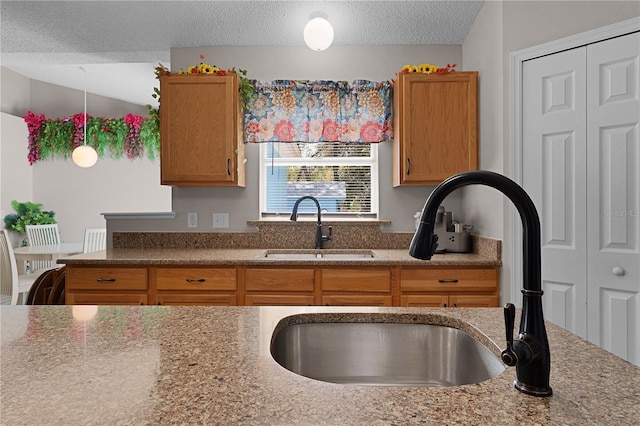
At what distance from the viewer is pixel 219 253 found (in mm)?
2916

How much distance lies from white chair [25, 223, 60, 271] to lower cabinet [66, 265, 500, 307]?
3969mm

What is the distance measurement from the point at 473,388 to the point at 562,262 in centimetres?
193

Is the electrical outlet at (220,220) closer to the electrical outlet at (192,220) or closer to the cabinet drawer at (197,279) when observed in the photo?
the electrical outlet at (192,220)

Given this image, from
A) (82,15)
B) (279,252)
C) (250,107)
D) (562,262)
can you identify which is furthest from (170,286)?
(562,262)

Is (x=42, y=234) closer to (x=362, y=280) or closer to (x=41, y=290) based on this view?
(x=41, y=290)

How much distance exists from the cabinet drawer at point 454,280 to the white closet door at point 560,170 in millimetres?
311

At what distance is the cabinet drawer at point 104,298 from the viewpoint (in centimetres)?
263

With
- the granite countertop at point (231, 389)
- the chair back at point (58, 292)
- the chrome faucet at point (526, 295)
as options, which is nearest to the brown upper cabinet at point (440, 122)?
the granite countertop at point (231, 389)

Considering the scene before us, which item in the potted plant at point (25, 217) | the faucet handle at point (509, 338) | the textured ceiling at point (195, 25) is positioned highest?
the textured ceiling at point (195, 25)

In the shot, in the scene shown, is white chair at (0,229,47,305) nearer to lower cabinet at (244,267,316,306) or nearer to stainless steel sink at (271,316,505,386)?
lower cabinet at (244,267,316,306)

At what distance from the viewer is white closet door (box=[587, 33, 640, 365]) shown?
2.04 m

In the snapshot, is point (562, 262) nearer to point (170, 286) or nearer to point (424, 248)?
point (424, 248)

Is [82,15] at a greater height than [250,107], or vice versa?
[82,15]

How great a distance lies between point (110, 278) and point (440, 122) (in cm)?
234
